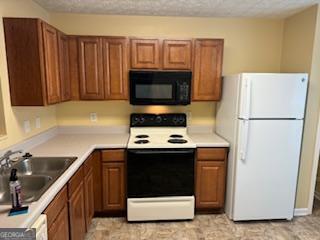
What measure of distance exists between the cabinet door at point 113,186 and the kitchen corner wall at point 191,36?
71cm

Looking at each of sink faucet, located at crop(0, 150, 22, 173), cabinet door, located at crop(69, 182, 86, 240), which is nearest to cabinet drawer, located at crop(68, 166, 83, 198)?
cabinet door, located at crop(69, 182, 86, 240)

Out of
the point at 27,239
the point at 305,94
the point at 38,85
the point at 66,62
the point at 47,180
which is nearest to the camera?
the point at 27,239

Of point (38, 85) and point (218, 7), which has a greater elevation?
point (218, 7)

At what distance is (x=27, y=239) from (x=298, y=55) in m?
3.06

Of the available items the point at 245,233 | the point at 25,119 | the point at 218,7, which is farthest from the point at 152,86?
the point at 245,233

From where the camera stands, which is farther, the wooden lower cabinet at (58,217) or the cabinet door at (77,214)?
the cabinet door at (77,214)

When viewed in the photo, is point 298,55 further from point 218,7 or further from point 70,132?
point 70,132

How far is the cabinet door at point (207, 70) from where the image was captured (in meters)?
2.75

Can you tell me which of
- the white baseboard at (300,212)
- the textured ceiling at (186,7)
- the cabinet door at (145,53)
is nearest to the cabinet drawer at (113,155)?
the cabinet door at (145,53)

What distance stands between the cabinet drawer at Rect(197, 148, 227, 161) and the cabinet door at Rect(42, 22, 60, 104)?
161cm

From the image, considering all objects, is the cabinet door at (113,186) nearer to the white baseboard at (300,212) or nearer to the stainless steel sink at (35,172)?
the stainless steel sink at (35,172)

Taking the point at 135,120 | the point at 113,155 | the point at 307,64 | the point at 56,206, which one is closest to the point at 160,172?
the point at 113,155

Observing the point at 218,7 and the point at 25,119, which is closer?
the point at 25,119

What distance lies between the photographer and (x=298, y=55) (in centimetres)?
274
